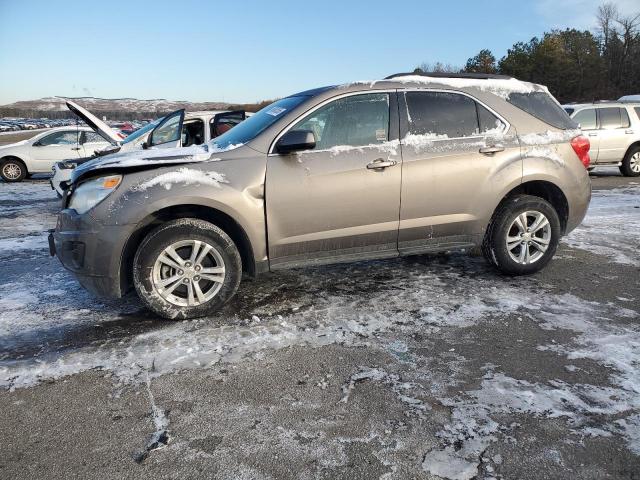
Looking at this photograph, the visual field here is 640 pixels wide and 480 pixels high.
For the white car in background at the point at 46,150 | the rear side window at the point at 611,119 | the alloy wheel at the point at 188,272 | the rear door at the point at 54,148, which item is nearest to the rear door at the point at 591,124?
the rear side window at the point at 611,119

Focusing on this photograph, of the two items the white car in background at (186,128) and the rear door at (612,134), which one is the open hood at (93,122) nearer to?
the white car in background at (186,128)

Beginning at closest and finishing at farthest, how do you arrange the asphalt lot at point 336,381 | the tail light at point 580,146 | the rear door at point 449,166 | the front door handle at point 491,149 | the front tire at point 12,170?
the asphalt lot at point 336,381 < the rear door at point 449,166 < the front door handle at point 491,149 < the tail light at point 580,146 < the front tire at point 12,170

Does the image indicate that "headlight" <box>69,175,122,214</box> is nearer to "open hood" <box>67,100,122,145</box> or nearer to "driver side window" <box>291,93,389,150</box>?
"driver side window" <box>291,93,389,150</box>

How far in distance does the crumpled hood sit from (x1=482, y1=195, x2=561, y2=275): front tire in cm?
250

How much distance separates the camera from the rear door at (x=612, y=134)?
12.2 m

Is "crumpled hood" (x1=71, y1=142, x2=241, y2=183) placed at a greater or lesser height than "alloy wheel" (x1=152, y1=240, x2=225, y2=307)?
greater

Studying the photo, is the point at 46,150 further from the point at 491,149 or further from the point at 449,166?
the point at 491,149

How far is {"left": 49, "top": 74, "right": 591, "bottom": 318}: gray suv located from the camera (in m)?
3.55

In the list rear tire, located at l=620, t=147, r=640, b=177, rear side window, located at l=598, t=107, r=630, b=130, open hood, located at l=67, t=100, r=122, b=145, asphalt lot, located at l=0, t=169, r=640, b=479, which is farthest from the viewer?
rear tire, located at l=620, t=147, r=640, b=177

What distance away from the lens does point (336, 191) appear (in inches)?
152

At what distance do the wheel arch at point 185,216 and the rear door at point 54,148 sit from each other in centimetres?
1191

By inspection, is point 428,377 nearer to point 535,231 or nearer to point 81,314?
point 535,231

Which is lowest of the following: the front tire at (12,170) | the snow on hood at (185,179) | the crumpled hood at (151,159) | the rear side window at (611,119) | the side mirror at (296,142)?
the front tire at (12,170)

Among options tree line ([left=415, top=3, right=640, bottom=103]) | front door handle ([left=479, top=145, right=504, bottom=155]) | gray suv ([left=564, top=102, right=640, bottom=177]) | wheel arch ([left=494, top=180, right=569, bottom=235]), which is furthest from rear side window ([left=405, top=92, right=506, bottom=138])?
tree line ([left=415, top=3, right=640, bottom=103])
